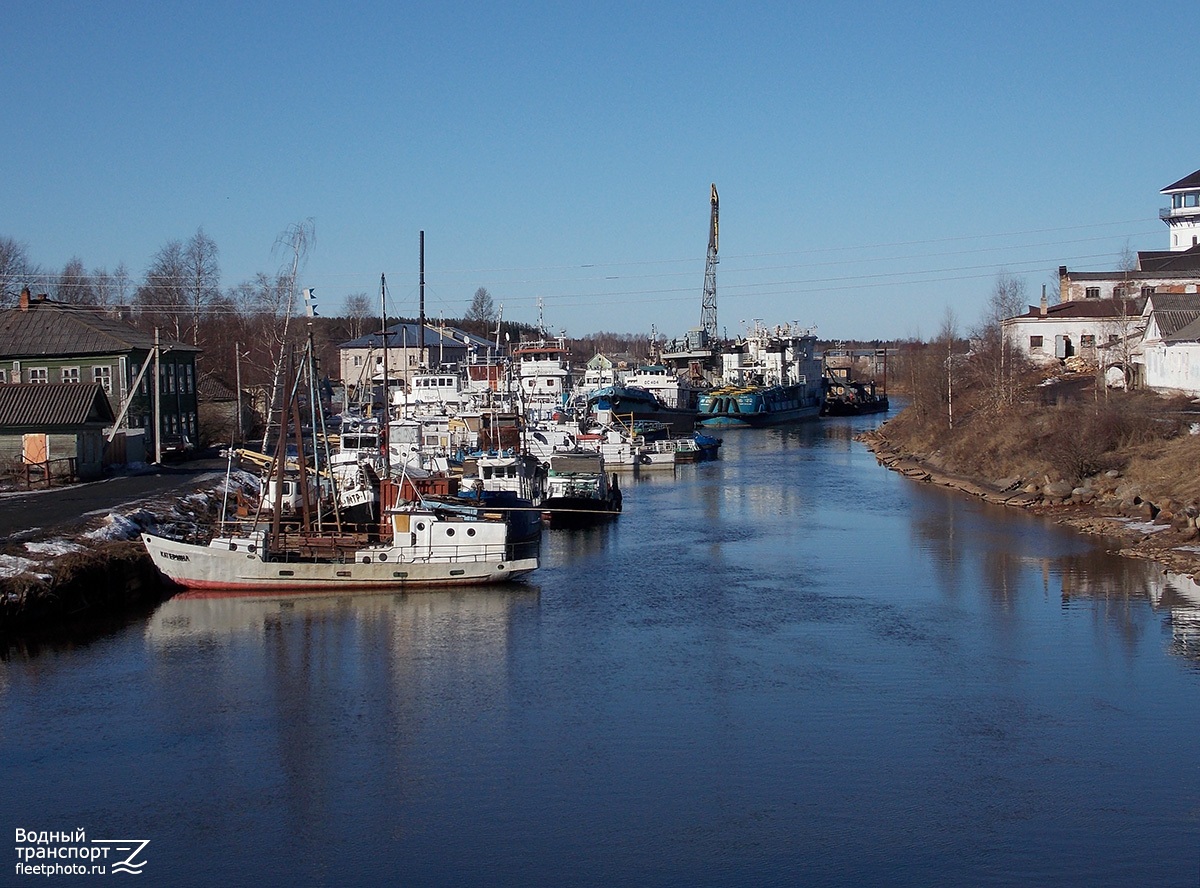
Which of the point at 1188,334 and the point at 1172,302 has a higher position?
the point at 1172,302

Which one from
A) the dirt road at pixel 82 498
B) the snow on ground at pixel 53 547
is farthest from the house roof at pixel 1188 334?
the snow on ground at pixel 53 547

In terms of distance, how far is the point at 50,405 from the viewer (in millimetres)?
25828

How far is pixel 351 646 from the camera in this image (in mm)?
16562

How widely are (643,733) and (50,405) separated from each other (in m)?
18.0

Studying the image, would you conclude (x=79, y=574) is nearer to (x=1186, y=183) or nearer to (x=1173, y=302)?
(x=1173, y=302)

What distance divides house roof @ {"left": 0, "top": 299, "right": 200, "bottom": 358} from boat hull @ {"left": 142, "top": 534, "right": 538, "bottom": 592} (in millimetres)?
15011

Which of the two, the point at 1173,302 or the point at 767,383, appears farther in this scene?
the point at 767,383

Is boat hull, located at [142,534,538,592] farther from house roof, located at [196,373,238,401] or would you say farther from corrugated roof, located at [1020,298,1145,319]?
corrugated roof, located at [1020,298,1145,319]

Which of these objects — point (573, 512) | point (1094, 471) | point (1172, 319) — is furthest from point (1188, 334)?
point (573, 512)

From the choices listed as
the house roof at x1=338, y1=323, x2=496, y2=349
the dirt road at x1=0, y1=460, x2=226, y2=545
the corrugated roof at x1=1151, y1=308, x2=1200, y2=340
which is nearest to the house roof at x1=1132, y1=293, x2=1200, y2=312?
the corrugated roof at x1=1151, y1=308, x2=1200, y2=340

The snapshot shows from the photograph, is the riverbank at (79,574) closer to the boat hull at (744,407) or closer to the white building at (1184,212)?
the boat hull at (744,407)

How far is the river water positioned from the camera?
10.1 meters

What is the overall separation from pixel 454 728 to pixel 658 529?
14.8 metres

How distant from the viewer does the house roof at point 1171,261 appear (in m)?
51.8
